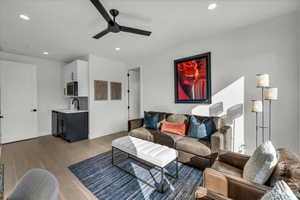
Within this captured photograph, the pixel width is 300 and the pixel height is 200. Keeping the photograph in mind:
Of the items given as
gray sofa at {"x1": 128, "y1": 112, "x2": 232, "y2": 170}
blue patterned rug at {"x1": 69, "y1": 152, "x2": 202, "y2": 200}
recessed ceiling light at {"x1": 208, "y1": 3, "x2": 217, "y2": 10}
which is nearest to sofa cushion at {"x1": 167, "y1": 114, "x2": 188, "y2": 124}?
gray sofa at {"x1": 128, "y1": 112, "x2": 232, "y2": 170}

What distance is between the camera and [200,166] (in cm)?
238

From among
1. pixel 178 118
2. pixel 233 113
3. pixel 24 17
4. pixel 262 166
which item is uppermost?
pixel 24 17

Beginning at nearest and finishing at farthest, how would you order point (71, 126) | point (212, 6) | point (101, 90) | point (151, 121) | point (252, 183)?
point (252, 183) < point (212, 6) < point (151, 121) < point (71, 126) < point (101, 90)

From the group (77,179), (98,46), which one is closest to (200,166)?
(77,179)

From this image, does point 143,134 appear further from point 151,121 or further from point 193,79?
point 193,79

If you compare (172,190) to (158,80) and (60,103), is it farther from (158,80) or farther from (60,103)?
(60,103)


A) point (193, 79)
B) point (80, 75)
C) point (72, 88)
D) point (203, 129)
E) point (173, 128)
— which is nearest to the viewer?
point (203, 129)

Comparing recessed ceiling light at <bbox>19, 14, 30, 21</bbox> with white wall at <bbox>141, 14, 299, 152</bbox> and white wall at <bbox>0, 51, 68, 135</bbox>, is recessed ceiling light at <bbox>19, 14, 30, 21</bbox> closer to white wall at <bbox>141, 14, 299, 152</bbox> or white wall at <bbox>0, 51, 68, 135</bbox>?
white wall at <bbox>0, 51, 68, 135</bbox>

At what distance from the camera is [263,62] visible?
8.12ft

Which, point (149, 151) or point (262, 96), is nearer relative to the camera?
point (149, 151)

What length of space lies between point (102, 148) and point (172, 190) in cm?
219

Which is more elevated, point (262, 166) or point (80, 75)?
point (80, 75)

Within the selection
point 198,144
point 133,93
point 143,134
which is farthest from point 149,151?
point 133,93

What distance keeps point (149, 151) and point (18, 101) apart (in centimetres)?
428
